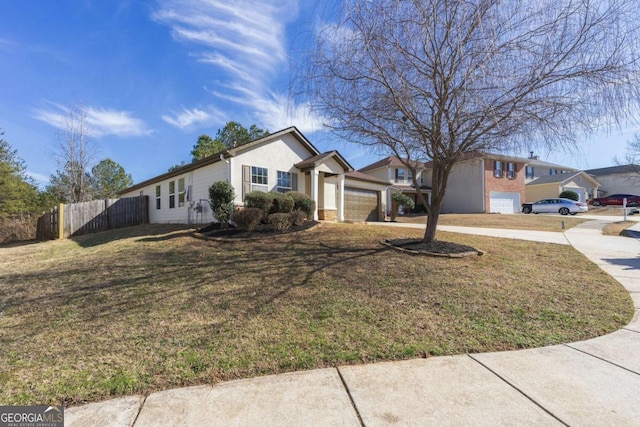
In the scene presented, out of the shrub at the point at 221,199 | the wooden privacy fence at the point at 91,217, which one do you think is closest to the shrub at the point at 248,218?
the shrub at the point at 221,199

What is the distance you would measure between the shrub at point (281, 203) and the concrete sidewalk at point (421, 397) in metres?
8.57

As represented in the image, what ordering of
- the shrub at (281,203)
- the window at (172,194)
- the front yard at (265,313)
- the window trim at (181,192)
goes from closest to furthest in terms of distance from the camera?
the front yard at (265,313), the shrub at (281,203), the window trim at (181,192), the window at (172,194)

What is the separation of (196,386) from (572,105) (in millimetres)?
7618

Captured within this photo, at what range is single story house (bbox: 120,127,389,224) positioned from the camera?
13219mm

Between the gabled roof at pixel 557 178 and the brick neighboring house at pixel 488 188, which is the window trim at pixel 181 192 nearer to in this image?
the brick neighboring house at pixel 488 188

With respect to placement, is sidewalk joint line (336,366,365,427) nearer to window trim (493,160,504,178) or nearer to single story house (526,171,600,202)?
window trim (493,160,504,178)

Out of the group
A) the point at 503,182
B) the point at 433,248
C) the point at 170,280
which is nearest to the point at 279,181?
the point at 433,248

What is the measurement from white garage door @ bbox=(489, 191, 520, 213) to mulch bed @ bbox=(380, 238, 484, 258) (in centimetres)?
2387

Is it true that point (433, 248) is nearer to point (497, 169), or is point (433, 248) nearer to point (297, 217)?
point (297, 217)

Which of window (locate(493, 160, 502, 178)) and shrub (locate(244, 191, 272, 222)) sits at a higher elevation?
window (locate(493, 160, 502, 178))

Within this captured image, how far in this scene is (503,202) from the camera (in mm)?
29375

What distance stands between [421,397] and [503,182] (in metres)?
31.6

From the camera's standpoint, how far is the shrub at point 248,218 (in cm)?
1048

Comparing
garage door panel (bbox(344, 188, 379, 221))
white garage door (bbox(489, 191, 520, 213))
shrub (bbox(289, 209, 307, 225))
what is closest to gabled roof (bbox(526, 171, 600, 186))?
white garage door (bbox(489, 191, 520, 213))
